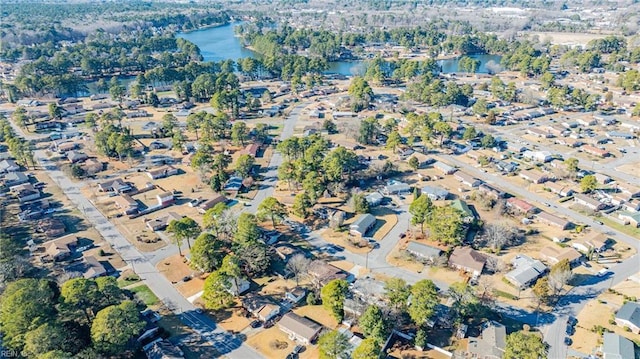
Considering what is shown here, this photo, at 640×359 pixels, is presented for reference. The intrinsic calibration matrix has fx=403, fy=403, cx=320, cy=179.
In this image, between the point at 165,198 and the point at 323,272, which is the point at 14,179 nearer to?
the point at 165,198

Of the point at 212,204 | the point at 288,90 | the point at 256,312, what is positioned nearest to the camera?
the point at 256,312

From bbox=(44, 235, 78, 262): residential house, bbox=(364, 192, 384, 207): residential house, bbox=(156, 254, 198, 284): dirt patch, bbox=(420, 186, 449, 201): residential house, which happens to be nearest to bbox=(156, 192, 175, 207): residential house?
bbox=(44, 235, 78, 262): residential house

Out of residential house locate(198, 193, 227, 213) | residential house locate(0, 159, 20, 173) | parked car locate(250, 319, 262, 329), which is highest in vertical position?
residential house locate(0, 159, 20, 173)

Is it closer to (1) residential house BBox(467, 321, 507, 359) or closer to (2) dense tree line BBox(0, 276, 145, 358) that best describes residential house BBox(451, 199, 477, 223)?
(1) residential house BBox(467, 321, 507, 359)

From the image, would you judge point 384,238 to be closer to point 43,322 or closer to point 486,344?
point 486,344

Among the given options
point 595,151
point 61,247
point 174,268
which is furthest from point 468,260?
point 61,247

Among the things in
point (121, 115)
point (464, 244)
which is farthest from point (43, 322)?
point (121, 115)

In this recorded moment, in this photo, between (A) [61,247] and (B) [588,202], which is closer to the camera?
(A) [61,247]
